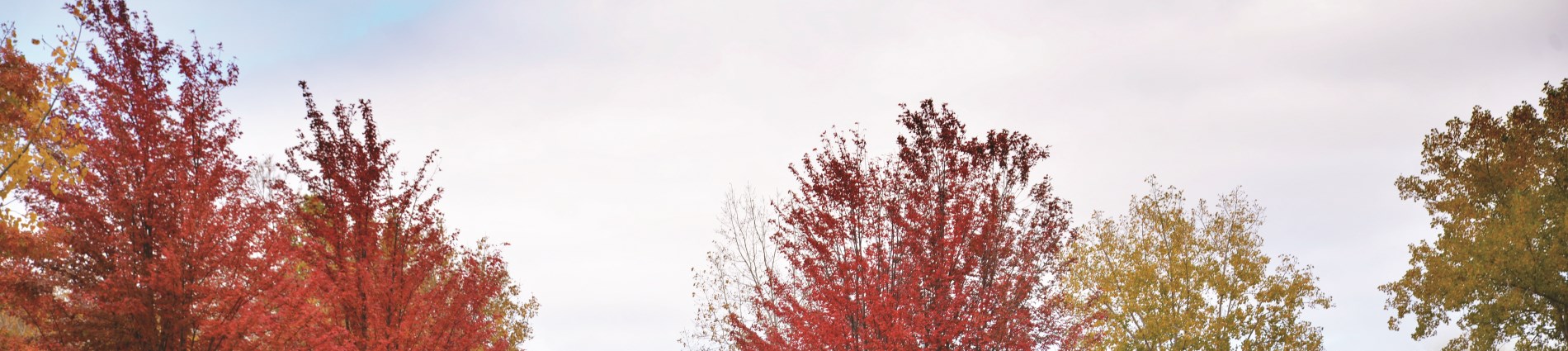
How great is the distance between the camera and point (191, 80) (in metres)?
12.6

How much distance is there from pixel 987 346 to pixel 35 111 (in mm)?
12178

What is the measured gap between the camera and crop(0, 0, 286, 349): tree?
11719 mm

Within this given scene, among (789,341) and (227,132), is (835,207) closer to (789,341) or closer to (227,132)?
(789,341)

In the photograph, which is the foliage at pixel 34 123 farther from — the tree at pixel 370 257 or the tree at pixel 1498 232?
the tree at pixel 1498 232

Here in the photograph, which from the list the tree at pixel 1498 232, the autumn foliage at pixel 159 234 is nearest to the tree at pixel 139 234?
the autumn foliage at pixel 159 234

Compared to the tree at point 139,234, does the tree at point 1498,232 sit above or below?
above

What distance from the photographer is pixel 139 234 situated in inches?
473

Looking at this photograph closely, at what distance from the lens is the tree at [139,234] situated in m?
11.7

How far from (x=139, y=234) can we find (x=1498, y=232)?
25.6 meters

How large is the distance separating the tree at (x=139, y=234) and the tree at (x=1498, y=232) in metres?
24.5

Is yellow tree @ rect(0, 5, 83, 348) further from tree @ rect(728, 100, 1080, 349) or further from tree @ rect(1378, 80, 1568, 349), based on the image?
tree @ rect(1378, 80, 1568, 349)

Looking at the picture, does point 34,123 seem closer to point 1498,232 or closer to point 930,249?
point 930,249

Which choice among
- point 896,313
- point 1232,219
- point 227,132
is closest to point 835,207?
point 896,313

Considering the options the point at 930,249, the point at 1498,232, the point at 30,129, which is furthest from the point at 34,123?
the point at 1498,232
